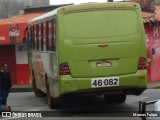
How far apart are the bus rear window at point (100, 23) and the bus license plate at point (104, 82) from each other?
1142 millimetres

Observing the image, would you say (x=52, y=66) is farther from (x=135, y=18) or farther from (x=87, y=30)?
(x=135, y=18)

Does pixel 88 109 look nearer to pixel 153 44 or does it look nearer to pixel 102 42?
pixel 102 42

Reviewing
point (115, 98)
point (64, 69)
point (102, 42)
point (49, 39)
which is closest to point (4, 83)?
point (49, 39)

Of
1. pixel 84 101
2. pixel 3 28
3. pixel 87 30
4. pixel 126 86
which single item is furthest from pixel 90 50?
pixel 3 28

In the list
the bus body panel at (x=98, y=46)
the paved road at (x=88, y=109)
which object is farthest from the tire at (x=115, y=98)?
the bus body panel at (x=98, y=46)

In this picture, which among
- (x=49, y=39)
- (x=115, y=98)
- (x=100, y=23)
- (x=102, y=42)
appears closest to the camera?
(x=102, y=42)

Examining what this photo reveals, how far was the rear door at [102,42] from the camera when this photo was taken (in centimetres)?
1221

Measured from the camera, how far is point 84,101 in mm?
16094

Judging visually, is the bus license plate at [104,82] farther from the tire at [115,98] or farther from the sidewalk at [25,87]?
the sidewalk at [25,87]

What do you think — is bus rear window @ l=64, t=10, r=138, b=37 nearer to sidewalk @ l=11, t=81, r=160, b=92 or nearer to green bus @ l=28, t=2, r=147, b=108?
green bus @ l=28, t=2, r=147, b=108

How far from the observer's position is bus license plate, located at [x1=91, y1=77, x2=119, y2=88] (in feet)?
39.8

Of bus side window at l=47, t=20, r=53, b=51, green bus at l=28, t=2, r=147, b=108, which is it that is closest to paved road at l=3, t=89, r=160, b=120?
green bus at l=28, t=2, r=147, b=108

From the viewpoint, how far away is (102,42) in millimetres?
12297

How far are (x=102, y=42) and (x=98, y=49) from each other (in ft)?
0.69
